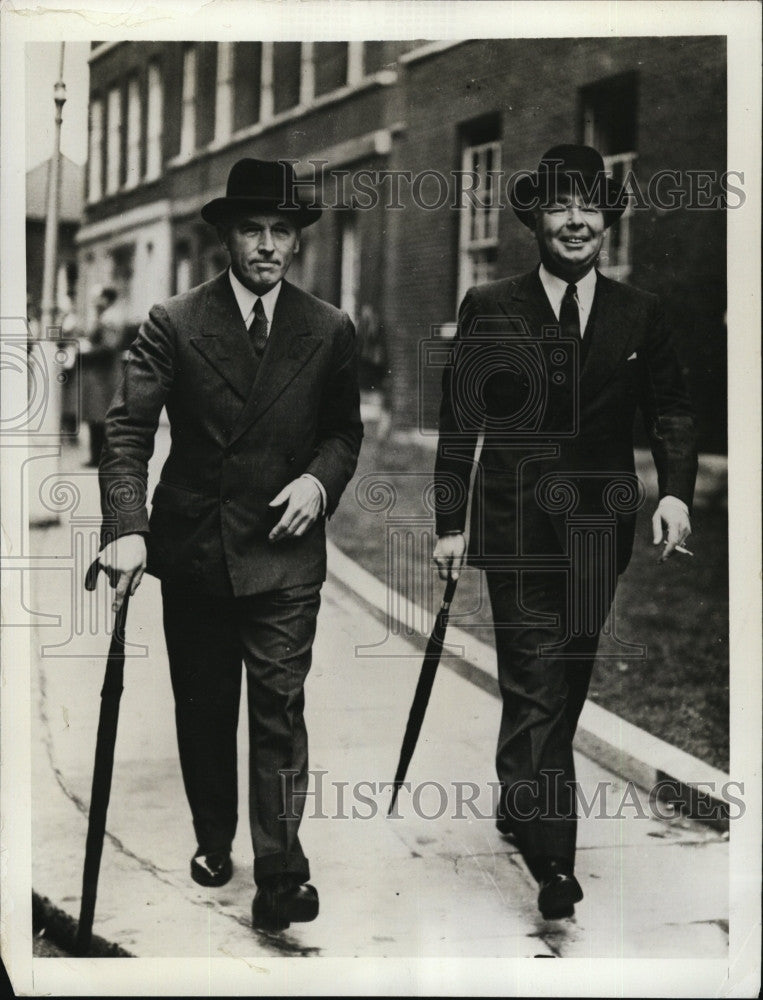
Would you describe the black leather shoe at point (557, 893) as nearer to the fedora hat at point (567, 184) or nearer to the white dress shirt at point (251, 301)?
the white dress shirt at point (251, 301)

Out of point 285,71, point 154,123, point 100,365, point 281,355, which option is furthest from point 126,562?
point 285,71

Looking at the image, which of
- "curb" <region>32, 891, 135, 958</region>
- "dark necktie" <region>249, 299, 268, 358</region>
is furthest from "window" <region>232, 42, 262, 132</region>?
"curb" <region>32, 891, 135, 958</region>

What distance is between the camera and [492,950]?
12.7 ft

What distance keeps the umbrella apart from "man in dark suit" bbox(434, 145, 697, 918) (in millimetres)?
196

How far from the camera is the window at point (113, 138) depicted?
402 cm

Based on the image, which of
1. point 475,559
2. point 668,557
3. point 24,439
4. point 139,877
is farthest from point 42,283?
point 668,557

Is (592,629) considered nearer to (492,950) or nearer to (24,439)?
(492,950)

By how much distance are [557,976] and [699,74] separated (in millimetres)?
3325

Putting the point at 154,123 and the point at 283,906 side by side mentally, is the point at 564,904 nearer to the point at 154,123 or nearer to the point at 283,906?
the point at 283,906

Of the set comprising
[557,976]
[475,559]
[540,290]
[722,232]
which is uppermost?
[722,232]

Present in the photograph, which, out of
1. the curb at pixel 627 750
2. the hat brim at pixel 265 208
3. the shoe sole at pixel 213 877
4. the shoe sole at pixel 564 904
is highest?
the hat brim at pixel 265 208

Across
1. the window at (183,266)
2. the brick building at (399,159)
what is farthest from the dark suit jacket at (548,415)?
the window at (183,266)

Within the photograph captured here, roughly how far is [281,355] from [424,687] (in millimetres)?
1309

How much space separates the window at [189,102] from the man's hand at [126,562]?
1459 mm
